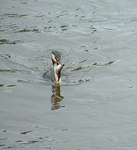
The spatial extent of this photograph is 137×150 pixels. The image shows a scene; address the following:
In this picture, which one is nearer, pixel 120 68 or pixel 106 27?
pixel 120 68

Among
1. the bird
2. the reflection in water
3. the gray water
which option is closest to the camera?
the gray water

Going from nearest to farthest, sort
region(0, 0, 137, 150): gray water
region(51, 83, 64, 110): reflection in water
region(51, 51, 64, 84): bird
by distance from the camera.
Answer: region(0, 0, 137, 150): gray water
region(51, 83, 64, 110): reflection in water
region(51, 51, 64, 84): bird

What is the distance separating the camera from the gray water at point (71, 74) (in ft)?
25.7

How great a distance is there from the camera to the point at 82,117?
8.43m

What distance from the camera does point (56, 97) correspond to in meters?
9.22

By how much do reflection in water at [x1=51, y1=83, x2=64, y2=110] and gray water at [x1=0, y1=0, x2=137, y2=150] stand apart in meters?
0.06

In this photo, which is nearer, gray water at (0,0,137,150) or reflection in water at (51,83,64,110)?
gray water at (0,0,137,150)

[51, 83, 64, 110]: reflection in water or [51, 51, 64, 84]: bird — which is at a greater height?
[51, 51, 64, 84]: bird

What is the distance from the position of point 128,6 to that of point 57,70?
17.0 feet

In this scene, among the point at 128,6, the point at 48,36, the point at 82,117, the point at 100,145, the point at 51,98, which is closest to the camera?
the point at 100,145

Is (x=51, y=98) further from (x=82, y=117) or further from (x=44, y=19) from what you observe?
(x=44, y=19)

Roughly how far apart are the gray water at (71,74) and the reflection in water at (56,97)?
0.06 metres

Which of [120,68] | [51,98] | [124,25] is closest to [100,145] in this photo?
[51,98]

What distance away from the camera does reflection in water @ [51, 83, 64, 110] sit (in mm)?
8859
